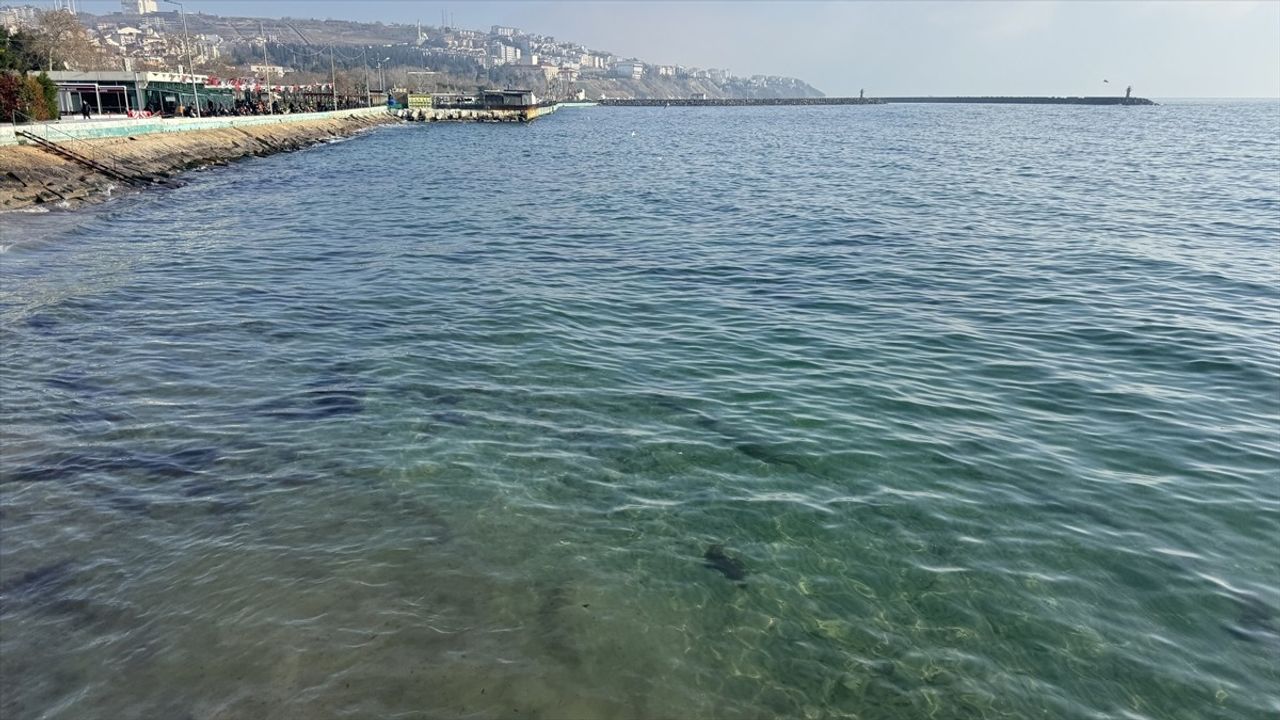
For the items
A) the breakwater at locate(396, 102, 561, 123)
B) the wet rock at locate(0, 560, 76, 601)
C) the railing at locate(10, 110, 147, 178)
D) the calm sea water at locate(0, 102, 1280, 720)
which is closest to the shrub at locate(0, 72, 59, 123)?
the railing at locate(10, 110, 147, 178)

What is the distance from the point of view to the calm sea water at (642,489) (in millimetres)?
6105

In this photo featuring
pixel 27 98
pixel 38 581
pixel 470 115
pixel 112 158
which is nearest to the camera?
pixel 38 581

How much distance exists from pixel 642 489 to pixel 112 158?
1787 inches

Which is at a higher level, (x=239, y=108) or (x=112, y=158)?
(x=239, y=108)

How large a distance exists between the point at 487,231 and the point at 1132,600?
24.2 m

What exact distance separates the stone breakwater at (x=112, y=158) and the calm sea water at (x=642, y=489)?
13867 mm

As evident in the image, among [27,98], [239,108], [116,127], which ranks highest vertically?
[239,108]

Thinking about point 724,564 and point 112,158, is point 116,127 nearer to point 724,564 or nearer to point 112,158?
point 112,158

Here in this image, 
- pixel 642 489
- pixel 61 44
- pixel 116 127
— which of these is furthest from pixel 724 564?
pixel 61 44

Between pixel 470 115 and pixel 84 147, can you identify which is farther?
pixel 470 115

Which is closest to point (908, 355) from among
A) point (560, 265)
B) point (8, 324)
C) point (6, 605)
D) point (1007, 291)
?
point (1007, 291)

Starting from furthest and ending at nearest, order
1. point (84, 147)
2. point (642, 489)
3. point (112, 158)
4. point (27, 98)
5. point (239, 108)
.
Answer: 1. point (239, 108)
2. point (27, 98)
3. point (112, 158)
4. point (84, 147)
5. point (642, 489)

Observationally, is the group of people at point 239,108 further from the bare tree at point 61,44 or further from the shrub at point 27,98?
the shrub at point 27,98

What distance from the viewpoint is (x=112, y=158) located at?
136 feet
